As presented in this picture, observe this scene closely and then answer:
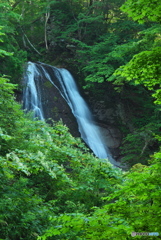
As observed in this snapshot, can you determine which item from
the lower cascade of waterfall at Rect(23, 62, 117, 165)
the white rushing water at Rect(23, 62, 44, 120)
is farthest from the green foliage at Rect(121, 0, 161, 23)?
the lower cascade of waterfall at Rect(23, 62, 117, 165)

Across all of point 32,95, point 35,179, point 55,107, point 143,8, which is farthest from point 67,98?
point 143,8

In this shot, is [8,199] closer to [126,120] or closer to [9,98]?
[9,98]

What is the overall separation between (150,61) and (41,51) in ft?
Answer: 75.9

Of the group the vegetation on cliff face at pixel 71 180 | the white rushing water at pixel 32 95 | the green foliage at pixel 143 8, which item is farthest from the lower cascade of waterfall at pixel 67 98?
the green foliage at pixel 143 8

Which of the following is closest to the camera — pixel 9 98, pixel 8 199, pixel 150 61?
pixel 150 61

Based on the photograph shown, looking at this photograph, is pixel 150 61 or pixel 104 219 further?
pixel 150 61

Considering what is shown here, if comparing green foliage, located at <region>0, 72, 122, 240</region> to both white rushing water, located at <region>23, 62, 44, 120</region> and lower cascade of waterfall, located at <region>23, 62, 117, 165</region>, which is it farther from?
lower cascade of waterfall, located at <region>23, 62, 117, 165</region>

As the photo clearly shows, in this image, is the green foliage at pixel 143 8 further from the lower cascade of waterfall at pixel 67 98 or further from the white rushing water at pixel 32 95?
the lower cascade of waterfall at pixel 67 98

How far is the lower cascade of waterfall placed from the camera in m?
17.1

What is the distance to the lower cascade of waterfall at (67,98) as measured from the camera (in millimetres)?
17062

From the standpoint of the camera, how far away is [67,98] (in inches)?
743

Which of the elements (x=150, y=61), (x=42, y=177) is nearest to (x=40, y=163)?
(x=42, y=177)

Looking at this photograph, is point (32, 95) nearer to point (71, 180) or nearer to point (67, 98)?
point (67, 98)

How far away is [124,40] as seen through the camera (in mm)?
21594
